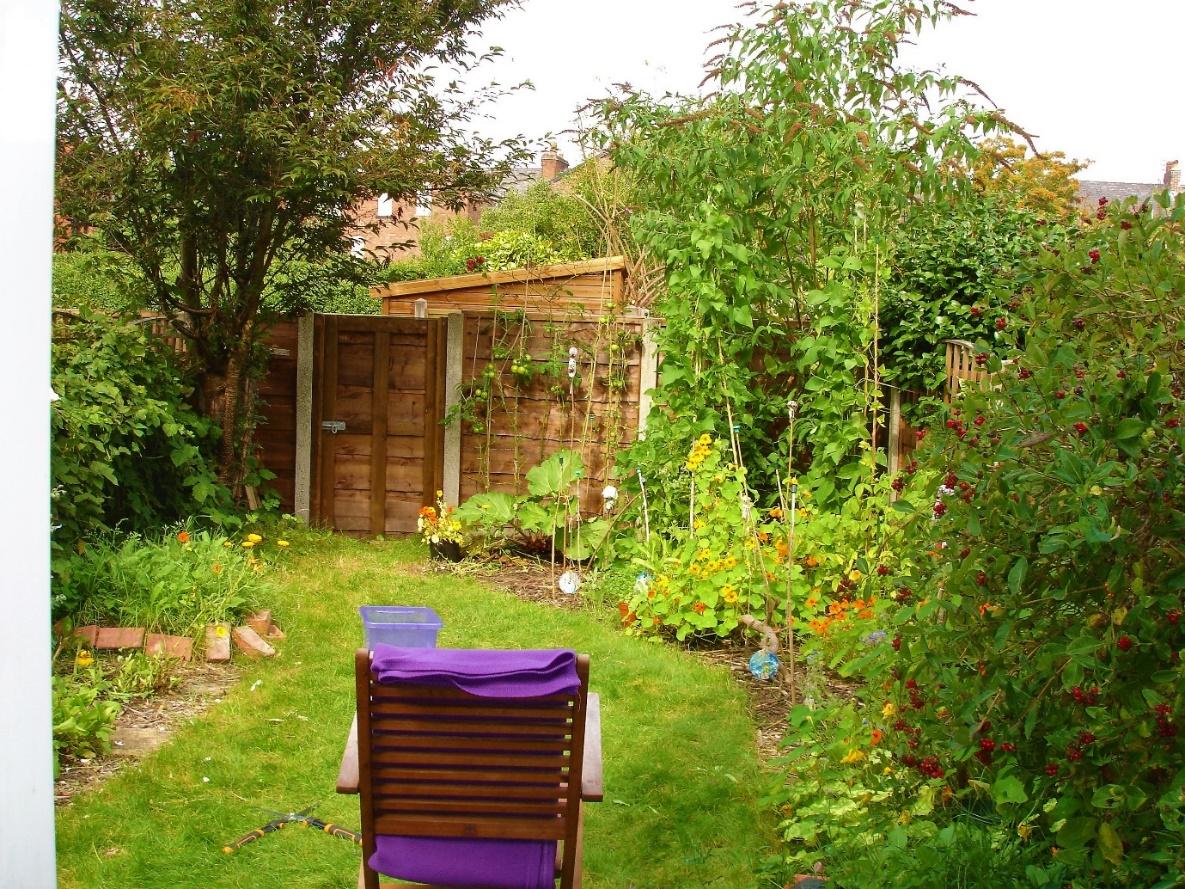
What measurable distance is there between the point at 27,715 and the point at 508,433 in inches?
281

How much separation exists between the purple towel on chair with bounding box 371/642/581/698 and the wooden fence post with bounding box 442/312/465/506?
5.68 metres

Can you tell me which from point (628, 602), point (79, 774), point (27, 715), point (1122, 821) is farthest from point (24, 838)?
point (628, 602)

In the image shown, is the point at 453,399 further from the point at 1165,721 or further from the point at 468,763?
the point at 1165,721

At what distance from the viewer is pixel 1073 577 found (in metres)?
2.32

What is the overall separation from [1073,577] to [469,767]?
1.51 meters

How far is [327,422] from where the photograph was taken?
856cm

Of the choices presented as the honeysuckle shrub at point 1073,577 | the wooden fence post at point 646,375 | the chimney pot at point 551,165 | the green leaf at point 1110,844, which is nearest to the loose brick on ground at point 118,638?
the honeysuckle shrub at point 1073,577

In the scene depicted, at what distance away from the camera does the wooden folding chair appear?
9.07ft

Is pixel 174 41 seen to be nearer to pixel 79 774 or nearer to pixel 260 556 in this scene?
pixel 260 556

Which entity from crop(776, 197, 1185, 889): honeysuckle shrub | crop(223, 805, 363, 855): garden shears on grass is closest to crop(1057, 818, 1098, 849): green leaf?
crop(776, 197, 1185, 889): honeysuckle shrub

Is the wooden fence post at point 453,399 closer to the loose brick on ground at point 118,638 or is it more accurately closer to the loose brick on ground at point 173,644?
the loose brick on ground at point 173,644

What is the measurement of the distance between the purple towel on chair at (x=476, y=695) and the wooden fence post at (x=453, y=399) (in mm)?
5616

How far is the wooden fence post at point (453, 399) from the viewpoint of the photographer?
27.4ft

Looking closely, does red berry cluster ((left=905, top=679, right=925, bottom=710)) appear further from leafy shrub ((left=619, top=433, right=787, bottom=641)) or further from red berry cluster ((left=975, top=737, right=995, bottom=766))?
leafy shrub ((left=619, top=433, right=787, bottom=641))
